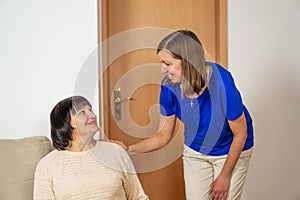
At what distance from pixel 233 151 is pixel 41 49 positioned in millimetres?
1205

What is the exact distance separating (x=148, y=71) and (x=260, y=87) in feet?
2.50

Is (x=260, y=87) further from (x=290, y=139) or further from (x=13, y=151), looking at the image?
(x=13, y=151)

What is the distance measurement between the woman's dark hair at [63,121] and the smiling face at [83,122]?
0.05 ft

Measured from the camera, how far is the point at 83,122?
1.70m

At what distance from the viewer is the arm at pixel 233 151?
1702mm

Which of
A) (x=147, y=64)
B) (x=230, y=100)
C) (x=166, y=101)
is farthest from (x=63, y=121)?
(x=147, y=64)

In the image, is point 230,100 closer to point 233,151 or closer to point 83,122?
point 233,151

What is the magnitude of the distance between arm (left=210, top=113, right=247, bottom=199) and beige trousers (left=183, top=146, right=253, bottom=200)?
45 mm

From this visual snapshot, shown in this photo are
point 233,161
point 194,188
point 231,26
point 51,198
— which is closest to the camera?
point 51,198

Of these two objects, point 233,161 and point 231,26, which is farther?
point 231,26

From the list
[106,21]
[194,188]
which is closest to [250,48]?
[106,21]

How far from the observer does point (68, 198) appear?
163 cm

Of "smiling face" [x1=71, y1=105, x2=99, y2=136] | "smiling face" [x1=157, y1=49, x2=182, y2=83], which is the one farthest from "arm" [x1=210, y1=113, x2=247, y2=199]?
"smiling face" [x1=71, y1=105, x2=99, y2=136]

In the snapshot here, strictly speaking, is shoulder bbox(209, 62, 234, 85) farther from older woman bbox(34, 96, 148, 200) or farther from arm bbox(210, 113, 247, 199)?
older woman bbox(34, 96, 148, 200)
